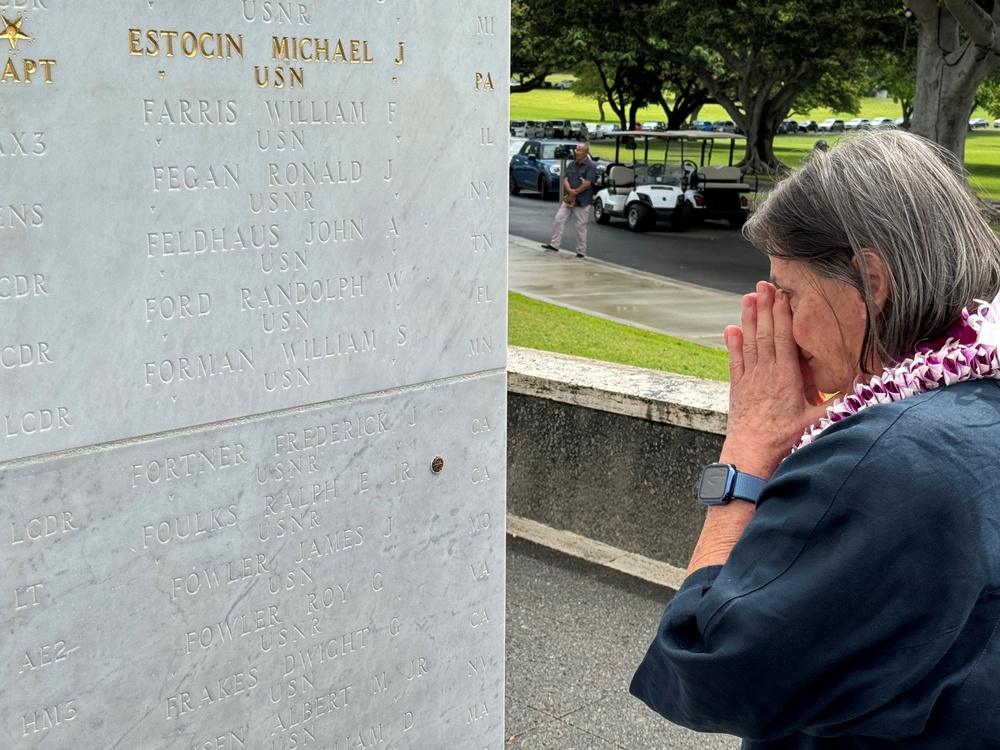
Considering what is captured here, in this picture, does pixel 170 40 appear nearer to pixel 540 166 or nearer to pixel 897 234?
pixel 897 234

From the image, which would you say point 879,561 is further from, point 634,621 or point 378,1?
point 634,621

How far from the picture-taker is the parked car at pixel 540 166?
34.7 metres

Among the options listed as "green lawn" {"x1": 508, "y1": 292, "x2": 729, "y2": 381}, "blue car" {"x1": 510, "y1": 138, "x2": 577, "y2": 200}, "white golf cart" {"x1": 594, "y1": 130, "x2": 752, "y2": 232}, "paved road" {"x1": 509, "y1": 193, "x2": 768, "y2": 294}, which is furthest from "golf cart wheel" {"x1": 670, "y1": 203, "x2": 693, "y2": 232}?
"green lawn" {"x1": 508, "y1": 292, "x2": 729, "y2": 381}

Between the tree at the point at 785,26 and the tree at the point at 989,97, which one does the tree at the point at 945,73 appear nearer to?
the tree at the point at 785,26

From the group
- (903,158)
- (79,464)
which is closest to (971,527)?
(903,158)

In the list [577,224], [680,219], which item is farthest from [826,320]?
[680,219]

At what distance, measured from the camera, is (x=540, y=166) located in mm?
34844

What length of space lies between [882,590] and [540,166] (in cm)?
3390

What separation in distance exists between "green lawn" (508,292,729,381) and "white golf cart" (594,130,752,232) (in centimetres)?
1497

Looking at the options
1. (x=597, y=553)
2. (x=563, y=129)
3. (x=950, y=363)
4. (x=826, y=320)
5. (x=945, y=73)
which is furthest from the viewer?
(x=563, y=129)

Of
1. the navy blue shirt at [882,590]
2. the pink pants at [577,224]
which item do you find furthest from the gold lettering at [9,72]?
the pink pants at [577,224]

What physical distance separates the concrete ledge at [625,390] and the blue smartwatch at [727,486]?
9.91 ft

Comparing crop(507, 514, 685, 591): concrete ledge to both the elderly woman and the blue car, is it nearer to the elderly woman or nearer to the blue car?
the elderly woman

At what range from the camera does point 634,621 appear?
4.95 meters
